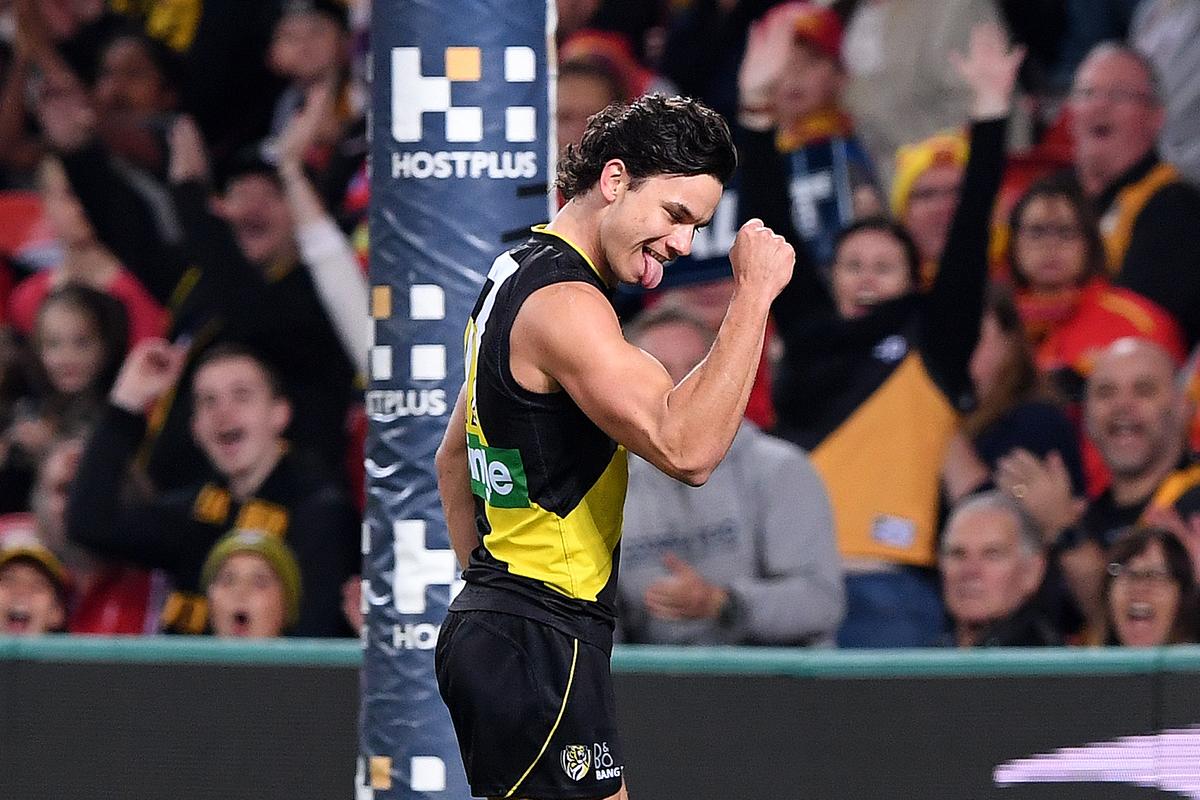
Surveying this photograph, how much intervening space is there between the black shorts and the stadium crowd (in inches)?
88.8

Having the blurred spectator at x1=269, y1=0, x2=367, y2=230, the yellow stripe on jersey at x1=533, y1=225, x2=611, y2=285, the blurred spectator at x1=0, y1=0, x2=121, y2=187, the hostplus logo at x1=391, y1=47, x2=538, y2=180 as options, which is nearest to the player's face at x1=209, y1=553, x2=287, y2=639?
the blurred spectator at x1=269, y1=0, x2=367, y2=230

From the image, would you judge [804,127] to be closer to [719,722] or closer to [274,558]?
[274,558]

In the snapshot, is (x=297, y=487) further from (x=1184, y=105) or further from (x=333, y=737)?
(x=1184, y=105)

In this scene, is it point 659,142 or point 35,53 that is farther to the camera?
point 35,53

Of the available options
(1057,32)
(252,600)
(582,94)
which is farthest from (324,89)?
(1057,32)

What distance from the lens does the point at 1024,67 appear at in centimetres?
717

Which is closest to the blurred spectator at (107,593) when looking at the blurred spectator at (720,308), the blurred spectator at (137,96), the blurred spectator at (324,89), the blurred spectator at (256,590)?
the blurred spectator at (256,590)

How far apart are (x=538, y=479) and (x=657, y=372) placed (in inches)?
12.3

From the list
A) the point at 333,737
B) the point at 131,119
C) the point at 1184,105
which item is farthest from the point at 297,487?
the point at 1184,105

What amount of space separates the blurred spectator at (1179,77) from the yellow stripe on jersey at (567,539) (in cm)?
366

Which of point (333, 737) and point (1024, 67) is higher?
point (1024, 67)

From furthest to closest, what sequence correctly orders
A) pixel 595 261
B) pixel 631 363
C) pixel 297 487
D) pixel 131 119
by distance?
pixel 131 119 < pixel 297 487 < pixel 595 261 < pixel 631 363

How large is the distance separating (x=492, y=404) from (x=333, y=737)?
235 cm

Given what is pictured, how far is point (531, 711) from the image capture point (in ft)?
11.7
